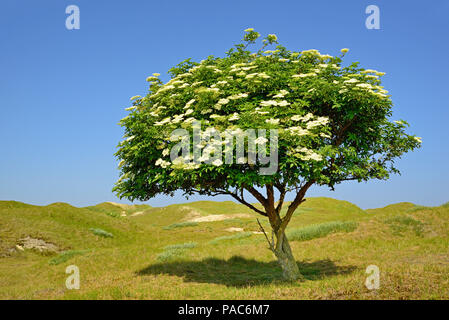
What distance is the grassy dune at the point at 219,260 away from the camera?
505 inches

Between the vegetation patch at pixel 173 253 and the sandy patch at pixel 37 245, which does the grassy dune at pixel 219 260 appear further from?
the sandy patch at pixel 37 245

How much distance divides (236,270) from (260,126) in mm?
10884

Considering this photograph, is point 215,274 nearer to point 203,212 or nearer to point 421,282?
point 421,282

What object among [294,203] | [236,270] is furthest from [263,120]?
[236,270]

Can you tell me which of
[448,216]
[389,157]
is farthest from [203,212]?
[389,157]

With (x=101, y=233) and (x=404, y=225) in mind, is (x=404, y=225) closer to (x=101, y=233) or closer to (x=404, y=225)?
(x=404, y=225)

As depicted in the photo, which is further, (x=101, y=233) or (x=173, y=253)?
(x=101, y=233)

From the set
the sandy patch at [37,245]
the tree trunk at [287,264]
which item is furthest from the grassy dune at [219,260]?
the tree trunk at [287,264]

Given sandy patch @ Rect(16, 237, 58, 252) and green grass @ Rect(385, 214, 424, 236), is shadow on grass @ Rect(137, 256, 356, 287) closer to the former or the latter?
green grass @ Rect(385, 214, 424, 236)

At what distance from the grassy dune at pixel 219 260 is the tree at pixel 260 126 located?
11.9ft

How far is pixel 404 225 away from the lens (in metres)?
27.5

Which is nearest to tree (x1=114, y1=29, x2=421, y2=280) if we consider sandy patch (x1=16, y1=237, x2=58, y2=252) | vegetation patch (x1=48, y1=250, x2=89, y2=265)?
vegetation patch (x1=48, y1=250, x2=89, y2=265)

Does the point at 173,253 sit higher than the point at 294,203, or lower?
lower
